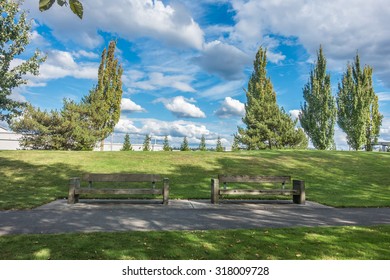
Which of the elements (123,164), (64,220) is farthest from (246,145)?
(64,220)

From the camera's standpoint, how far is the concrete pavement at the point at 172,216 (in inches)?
264

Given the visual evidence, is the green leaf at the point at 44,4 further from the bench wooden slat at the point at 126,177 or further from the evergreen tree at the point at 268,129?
the evergreen tree at the point at 268,129

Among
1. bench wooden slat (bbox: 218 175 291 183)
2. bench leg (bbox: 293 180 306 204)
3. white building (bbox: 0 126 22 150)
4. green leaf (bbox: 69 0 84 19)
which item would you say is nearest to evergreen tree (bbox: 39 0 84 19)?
green leaf (bbox: 69 0 84 19)

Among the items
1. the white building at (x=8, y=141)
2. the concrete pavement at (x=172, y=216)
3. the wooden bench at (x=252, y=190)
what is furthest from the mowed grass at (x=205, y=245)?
the white building at (x=8, y=141)

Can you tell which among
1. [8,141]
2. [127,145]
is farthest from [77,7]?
[127,145]

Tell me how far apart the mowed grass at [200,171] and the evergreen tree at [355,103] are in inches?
611

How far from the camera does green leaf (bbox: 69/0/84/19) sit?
7.72ft

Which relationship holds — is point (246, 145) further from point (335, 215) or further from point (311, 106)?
point (335, 215)

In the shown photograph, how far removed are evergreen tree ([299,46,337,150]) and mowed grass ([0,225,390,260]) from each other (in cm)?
3097

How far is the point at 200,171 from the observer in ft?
55.7

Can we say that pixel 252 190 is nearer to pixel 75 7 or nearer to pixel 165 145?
pixel 75 7

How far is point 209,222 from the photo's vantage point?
23.9 ft

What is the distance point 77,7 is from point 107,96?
35.1 metres

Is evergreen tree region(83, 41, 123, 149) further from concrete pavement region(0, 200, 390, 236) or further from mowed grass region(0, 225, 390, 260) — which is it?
mowed grass region(0, 225, 390, 260)
